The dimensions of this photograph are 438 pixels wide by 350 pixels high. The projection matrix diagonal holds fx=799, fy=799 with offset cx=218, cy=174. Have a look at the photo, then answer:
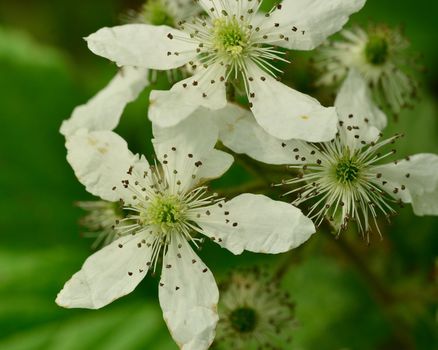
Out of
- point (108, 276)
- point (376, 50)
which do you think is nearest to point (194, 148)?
point (108, 276)

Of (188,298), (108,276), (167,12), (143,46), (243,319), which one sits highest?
(167,12)

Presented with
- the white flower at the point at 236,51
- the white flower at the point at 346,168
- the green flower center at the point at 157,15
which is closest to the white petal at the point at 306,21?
the white flower at the point at 236,51

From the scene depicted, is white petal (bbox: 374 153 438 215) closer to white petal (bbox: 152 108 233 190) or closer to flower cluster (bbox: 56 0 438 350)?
flower cluster (bbox: 56 0 438 350)

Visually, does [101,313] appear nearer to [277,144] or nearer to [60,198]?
[60,198]

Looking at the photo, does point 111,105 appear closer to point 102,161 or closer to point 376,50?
point 102,161

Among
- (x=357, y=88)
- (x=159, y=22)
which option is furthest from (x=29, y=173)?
(x=357, y=88)

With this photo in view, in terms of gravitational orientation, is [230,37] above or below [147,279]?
above

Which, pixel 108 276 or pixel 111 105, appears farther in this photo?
pixel 111 105

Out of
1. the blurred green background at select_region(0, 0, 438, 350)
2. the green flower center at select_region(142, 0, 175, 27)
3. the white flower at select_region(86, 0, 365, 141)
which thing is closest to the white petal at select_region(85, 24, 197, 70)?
the white flower at select_region(86, 0, 365, 141)
